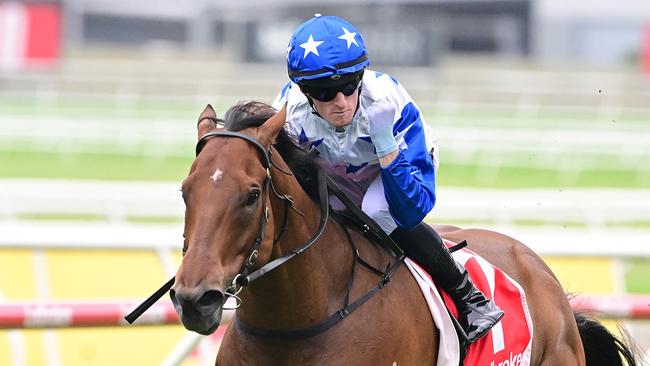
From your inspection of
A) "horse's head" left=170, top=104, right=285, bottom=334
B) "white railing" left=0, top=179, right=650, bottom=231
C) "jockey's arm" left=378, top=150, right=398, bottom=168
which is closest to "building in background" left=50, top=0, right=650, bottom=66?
"white railing" left=0, top=179, right=650, bottom=231

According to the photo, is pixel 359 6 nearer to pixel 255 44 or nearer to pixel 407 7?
pixel 407 7

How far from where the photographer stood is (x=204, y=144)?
3020 mm

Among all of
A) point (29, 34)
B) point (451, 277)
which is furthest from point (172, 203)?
point (29, 34)

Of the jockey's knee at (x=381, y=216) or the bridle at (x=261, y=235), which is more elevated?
the bridle at (x=261, y=235)

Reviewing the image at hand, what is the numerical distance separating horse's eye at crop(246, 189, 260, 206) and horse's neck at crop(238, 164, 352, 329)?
20cm

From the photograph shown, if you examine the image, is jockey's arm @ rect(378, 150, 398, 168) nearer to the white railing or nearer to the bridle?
the bridle

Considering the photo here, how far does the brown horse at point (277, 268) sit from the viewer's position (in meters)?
2.80

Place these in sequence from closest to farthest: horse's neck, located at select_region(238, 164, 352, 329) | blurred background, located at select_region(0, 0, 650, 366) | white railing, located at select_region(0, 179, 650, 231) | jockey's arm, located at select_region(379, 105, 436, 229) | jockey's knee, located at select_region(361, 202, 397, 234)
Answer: horse's neck, located at select_region(238, 164, 352, 329)
jockey's arm, located at select_region(379, 105, 436, 229)
jockey's knee, located at select_region(361, 202, 397, 234)
blurred background, located at select_region(0, 0, 650, 366)
white railing, located at select_region(0, 179, 650, 231)

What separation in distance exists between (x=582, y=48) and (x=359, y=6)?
A: 32.3 ft

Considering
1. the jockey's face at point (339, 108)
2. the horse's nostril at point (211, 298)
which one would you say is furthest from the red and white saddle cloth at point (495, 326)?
the horse's nostril at point (211, 298)

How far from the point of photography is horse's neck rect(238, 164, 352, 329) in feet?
10.3

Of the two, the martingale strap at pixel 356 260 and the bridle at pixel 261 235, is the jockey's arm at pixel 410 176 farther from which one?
the bridle at pixel 261 235

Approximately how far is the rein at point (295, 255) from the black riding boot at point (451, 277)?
0.26ft

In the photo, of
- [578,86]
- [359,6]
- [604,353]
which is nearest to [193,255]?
[604,353]
